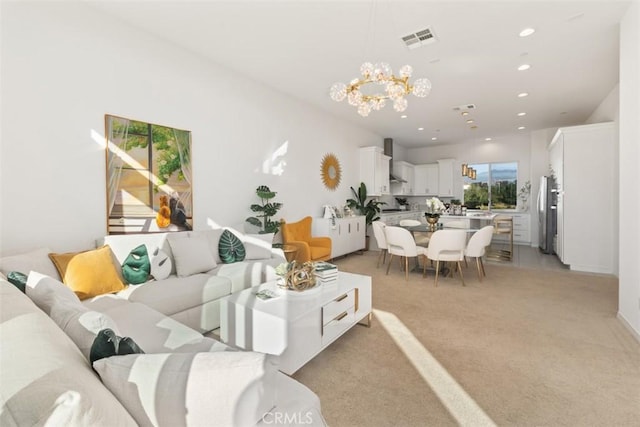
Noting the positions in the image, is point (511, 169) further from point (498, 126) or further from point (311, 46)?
point (311, 46)

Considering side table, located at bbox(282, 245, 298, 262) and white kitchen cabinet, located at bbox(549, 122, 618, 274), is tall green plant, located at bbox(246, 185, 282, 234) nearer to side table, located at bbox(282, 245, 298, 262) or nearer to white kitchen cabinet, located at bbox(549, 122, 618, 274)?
side table, located at bbox(282, 245, 298, 262)

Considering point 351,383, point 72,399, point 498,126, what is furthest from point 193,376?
point 498,126

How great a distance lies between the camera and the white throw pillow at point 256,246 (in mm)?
3621

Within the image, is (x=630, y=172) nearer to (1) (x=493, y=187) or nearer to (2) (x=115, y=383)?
(2) (x=115, y=383)

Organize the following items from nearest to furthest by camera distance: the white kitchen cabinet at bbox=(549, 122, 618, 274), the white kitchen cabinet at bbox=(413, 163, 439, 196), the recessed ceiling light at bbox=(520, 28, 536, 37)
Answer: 1. the recessed ceiling light at bbox=(520, 28, 536, 37)
2. the white kitchen cabinet at bbox=(549, 122, 618, 274)
3. the white kitchen cabinet at bbox=(413, 163, 439, 196)

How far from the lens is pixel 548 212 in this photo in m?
5.97

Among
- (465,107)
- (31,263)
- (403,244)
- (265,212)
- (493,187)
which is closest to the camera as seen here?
(31,263)

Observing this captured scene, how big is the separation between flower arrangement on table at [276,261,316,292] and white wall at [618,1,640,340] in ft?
9.35

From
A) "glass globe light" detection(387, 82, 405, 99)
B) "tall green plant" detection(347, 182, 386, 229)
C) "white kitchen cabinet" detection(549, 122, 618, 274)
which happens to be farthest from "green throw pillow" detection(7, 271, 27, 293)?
"white kitchen cabinet" detection(549, 122, 618, 274)

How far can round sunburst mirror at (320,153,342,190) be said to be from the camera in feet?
19.7

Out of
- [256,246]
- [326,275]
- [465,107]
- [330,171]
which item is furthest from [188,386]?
[465,107]

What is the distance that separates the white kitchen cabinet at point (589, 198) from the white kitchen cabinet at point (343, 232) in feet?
11.7

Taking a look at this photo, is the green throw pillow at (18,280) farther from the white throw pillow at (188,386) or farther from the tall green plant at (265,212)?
the tall green plant at (265,212)
